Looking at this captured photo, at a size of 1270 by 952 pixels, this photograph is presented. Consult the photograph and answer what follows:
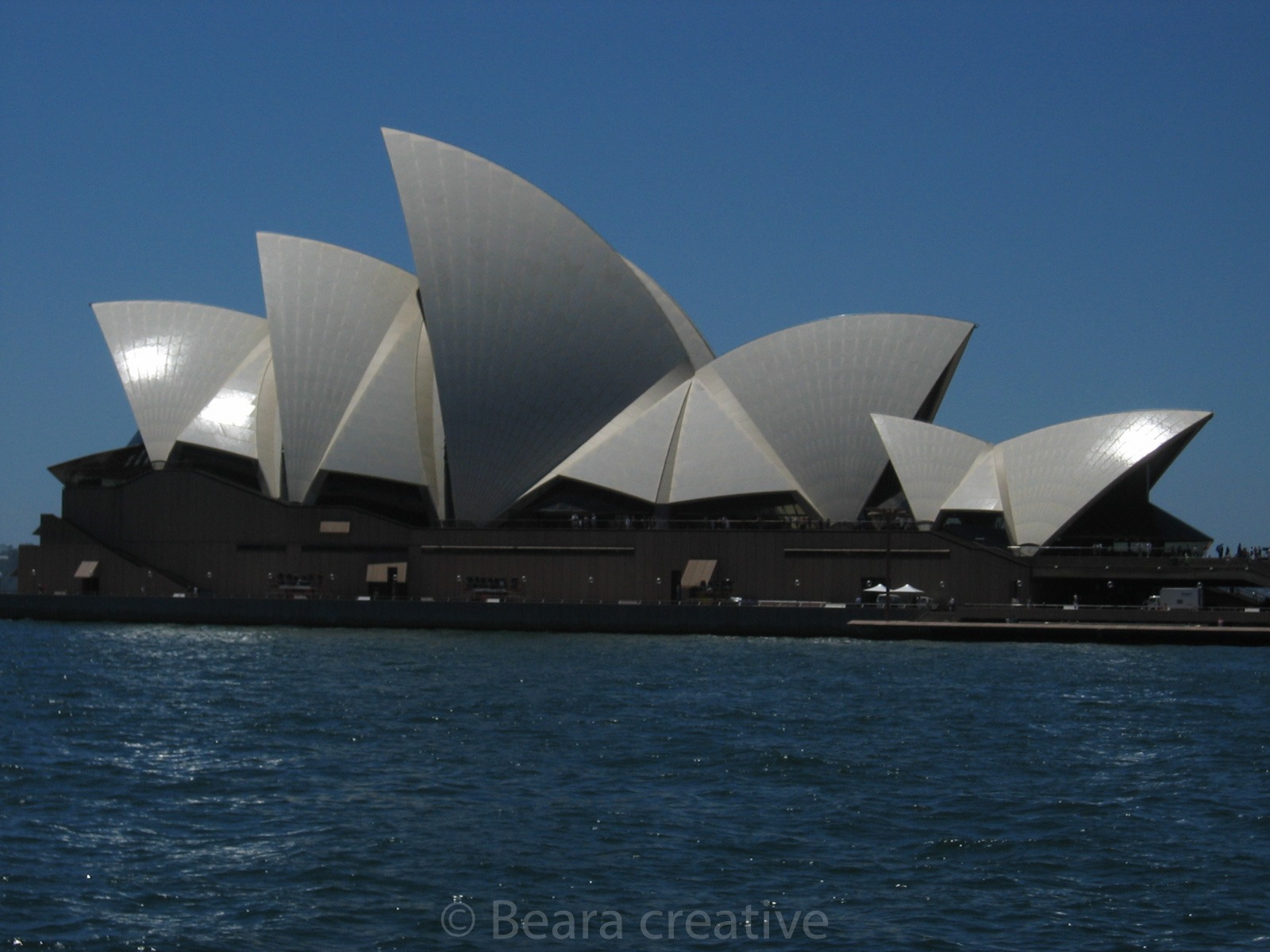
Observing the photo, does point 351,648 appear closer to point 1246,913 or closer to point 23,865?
point 23,865

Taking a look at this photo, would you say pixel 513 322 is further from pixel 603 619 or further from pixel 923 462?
pixel 923 462

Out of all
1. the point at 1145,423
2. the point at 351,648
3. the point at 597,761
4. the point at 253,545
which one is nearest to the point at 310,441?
the point at 253,545

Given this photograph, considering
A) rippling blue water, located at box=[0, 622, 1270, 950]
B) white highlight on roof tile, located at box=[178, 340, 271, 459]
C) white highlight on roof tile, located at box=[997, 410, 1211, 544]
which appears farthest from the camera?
white highlight on roof tile, located at box=[178, 340, 271, 459]

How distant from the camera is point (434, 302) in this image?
51.1 metres

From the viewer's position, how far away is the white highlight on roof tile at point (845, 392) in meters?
52.1

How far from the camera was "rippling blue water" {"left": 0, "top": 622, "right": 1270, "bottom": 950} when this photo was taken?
493 inches

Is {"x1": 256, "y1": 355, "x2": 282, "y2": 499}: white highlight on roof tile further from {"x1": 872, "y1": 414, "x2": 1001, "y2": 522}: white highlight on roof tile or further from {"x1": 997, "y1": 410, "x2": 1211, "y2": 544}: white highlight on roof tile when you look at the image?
{"x1": 997, "y1": 410, "x2": 1211, "y2": 544}: white highlight on roof tile

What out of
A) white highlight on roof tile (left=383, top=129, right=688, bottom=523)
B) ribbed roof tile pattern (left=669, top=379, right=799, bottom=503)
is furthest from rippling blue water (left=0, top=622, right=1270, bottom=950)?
white highlight on roof tile (left=383, top=129, right=688, bottom=523)

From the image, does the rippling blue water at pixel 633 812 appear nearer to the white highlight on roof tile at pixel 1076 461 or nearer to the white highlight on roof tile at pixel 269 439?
the white highlight on roof tile at pixel 1076 461

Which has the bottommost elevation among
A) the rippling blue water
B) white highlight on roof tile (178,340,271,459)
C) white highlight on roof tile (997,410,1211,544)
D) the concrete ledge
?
the rippling blue water

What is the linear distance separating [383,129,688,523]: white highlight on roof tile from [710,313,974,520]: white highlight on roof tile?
13.5 ft

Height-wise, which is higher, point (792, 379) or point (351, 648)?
point (792, 379)

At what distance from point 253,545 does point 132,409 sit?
272 inches

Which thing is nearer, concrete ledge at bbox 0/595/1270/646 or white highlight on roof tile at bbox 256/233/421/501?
concrete ledge at bbox 0/595/1270/646
